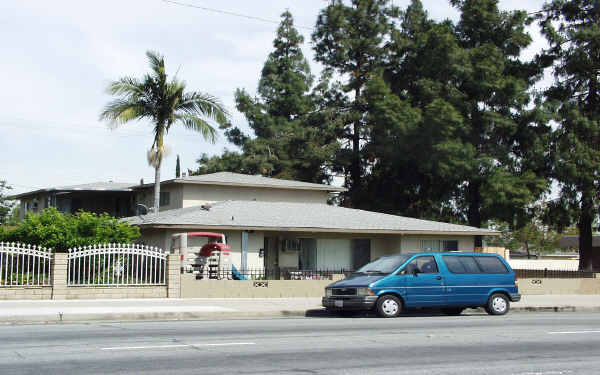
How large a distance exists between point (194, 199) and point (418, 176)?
67.9 feet

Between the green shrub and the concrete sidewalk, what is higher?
the green shrub

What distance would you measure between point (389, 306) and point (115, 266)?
913 centimetres

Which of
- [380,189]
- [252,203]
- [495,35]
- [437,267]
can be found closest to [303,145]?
[380,189]

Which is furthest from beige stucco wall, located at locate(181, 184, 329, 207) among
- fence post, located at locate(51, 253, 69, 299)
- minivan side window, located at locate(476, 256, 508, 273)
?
minivan side window, located at locate(476, 256, 508, 273)

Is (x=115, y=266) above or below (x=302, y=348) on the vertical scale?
above

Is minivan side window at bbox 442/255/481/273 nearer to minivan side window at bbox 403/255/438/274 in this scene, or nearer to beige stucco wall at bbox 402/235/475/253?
minivan side window at bbox 403/255/438/274

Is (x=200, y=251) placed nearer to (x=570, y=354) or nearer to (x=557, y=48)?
(x=570, y=354)

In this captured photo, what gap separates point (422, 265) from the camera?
62.5ft

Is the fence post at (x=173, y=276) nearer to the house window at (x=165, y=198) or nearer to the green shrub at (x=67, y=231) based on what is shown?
the green shrub at (x=67, y=231)

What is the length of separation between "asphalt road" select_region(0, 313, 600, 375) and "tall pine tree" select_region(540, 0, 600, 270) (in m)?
29.1

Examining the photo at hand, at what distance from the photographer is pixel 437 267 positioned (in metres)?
19.2

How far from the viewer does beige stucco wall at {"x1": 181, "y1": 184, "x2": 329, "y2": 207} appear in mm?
38406

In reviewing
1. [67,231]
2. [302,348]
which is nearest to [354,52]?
[67,231]

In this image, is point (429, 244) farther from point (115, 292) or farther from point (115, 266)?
point (115, 292)
